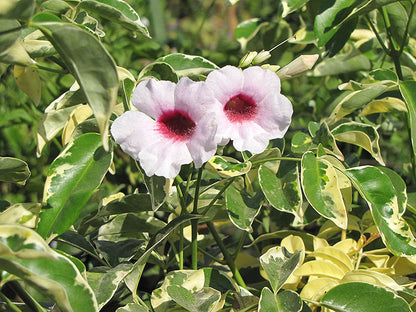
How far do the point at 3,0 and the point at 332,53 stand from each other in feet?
2.11

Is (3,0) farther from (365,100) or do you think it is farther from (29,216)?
(365,100)

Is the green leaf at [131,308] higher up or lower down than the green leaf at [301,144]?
lower down

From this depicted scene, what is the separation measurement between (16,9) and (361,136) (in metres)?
0.57

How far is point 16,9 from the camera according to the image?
0.48 meters

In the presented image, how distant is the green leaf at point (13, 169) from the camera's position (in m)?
0.68

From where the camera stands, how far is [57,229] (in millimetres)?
567

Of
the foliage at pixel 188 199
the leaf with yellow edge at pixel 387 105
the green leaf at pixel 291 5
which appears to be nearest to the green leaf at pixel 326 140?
the foliage at pixel 188 199

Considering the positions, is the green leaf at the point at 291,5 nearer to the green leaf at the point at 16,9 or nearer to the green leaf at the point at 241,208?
the green leaf at the point at 241,208

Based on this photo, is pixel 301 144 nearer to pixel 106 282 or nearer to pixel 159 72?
pixel 159 72

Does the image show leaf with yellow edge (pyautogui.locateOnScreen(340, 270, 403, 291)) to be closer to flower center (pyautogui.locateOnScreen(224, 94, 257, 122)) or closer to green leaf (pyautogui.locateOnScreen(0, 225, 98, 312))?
flower center (pyautogui.locateOnScreen(224, 94, 257, 122))

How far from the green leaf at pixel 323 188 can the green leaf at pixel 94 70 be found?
333mm

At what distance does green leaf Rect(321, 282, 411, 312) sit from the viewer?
2.05 ft

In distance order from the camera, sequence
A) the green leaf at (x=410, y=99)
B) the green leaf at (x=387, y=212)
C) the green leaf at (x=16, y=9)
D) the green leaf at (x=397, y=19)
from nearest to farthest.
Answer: the green leaf at (x=16, y=9) < the green leaf at (x=387, y=212) < the green leaf at (x=410, y=99) < the green leaf at (x=397, y=19)

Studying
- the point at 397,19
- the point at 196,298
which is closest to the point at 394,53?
the point at 397,19
